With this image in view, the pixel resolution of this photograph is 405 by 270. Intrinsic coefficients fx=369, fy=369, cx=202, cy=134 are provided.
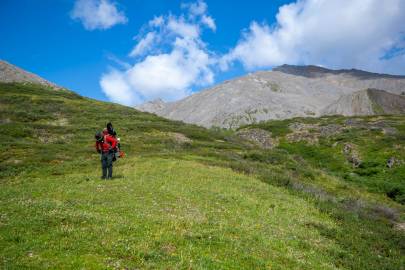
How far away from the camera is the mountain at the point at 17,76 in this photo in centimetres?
12849

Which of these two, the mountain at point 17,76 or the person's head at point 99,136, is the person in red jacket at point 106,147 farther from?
the mountain at point 17,76

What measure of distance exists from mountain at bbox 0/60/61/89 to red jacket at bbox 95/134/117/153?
11248 centimetres

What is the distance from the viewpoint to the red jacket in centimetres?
2859

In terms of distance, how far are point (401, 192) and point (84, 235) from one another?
4475cm

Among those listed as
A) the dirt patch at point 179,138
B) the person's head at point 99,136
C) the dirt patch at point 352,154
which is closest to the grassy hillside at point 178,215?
the person's head at point 99,136

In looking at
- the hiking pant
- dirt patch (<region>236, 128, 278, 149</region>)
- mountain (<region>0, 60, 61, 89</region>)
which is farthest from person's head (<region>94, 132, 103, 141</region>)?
mountain (<region>0, 60, 61, 89</region>)

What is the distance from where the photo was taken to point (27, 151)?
142ft

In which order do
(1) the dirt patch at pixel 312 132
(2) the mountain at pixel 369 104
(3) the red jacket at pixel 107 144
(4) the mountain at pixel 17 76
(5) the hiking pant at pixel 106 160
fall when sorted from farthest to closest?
(2) the mountain at pixel 369 104, (4) the mountain at pixel 17 76, (1) the dirt patch at pixel 312 132, (3) the red jacket at pixel 107 144, (5) the hiking pant at pixel 106 160

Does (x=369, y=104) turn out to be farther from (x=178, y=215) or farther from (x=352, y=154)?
(x=178, y=215)

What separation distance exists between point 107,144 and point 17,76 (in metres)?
121

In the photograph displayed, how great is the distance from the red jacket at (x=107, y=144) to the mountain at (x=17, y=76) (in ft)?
369

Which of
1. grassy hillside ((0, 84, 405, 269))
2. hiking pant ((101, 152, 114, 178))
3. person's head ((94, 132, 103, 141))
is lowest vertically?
grassy hillside ((0, 84, 405, 269))

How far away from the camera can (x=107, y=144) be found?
94.2ft

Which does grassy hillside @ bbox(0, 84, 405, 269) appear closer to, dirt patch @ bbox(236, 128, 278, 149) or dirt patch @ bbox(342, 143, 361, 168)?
dirt patch @ bbox(342, 143, 361, 168)
